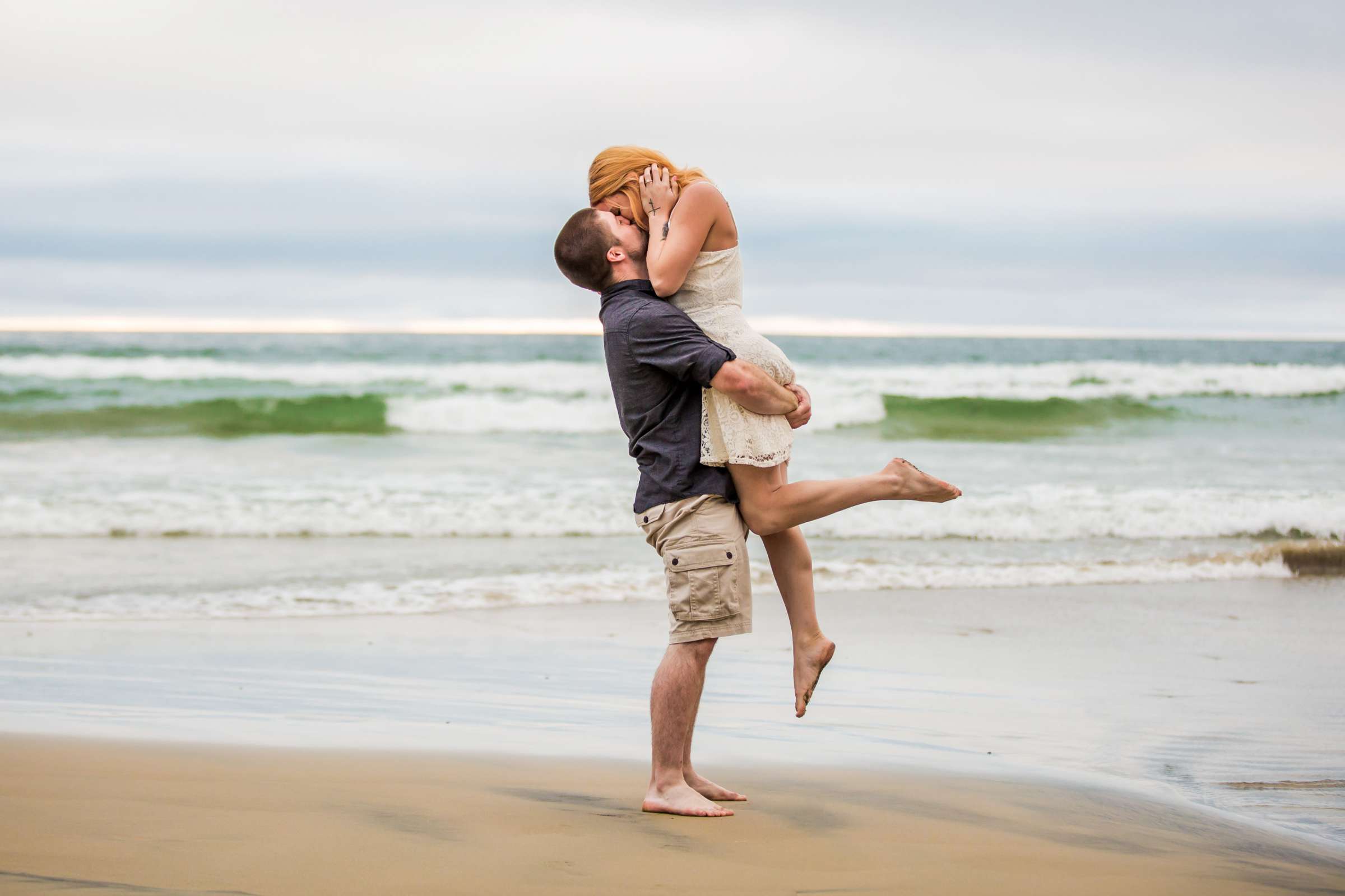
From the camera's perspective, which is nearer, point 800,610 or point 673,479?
point 673,479

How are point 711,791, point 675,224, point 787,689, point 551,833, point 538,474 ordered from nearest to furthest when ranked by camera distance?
point 551,833, point 675,224, point 711,791, point 787,689, point 538,474

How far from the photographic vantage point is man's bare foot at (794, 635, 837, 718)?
130 inches

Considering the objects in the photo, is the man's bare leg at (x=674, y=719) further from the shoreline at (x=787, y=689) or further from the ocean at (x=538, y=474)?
the ocean at (x=538, y=474)

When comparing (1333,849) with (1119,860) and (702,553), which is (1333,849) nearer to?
(1119,860)

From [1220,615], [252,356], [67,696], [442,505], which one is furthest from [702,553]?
[252,356]

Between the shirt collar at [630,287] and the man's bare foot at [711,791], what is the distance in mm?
1385

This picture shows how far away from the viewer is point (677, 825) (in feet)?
9.84

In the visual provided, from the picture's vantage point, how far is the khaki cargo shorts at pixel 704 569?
3.09m

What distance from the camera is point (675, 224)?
10.0ft

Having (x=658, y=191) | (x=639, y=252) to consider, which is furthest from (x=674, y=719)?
(x=658, y=191)

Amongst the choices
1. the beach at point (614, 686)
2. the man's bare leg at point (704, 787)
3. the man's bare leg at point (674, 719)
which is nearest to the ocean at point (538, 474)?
the beach at point (614, 686)

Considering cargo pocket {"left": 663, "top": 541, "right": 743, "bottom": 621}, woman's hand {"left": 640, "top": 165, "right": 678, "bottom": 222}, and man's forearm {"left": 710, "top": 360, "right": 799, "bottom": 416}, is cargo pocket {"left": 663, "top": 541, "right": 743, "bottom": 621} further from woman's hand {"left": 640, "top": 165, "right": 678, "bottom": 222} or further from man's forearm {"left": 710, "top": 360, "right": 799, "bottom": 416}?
woman's hand {"left": 640, "top": 165, "right": 678, "bottom": 222}

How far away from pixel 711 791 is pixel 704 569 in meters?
0.68

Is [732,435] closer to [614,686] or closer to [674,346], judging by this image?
[674,346]
